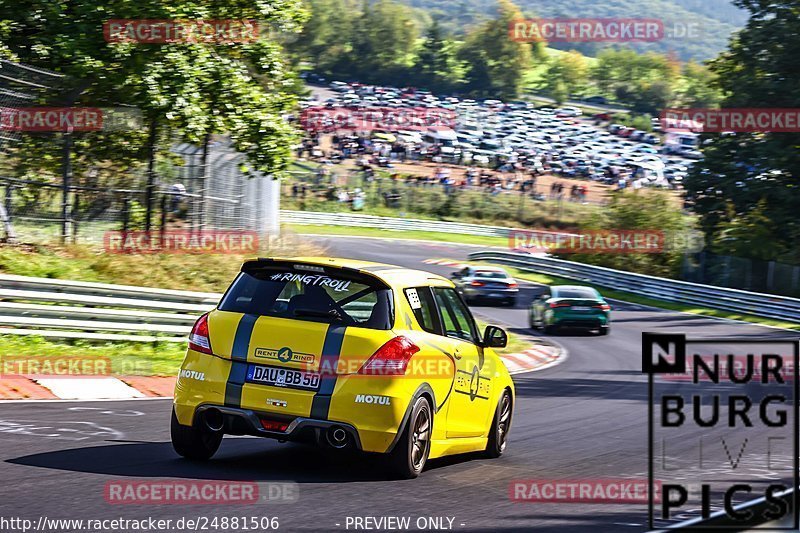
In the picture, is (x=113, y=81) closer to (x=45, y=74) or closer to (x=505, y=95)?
(x=45, y=74)

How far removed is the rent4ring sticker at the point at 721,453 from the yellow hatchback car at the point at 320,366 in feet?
5.51

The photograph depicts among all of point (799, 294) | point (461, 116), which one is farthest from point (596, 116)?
point (799, 294)

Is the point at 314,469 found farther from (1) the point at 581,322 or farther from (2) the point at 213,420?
(1) the point at 581,322

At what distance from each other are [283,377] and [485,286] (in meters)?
27.3

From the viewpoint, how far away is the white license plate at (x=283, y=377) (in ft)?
25.9

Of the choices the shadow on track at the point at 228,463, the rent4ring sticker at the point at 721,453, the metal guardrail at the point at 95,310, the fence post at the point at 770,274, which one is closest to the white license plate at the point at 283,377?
the shadow on track at the point at 228,463

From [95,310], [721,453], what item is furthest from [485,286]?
[721,453]

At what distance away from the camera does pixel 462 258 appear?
51906mm

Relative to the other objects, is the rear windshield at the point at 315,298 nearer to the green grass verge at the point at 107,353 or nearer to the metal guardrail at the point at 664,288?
the green grass verge at the point at 107,353

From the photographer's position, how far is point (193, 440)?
27.0ft

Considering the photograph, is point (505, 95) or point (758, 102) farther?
point (505, 95)

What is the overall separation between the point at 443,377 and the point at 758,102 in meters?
39.8

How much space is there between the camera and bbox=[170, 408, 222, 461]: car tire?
8.16m

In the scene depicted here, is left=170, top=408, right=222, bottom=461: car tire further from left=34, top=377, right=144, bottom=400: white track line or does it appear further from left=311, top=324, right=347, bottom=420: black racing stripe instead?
left=34, top=377, right=144, bottom=400: white track line
